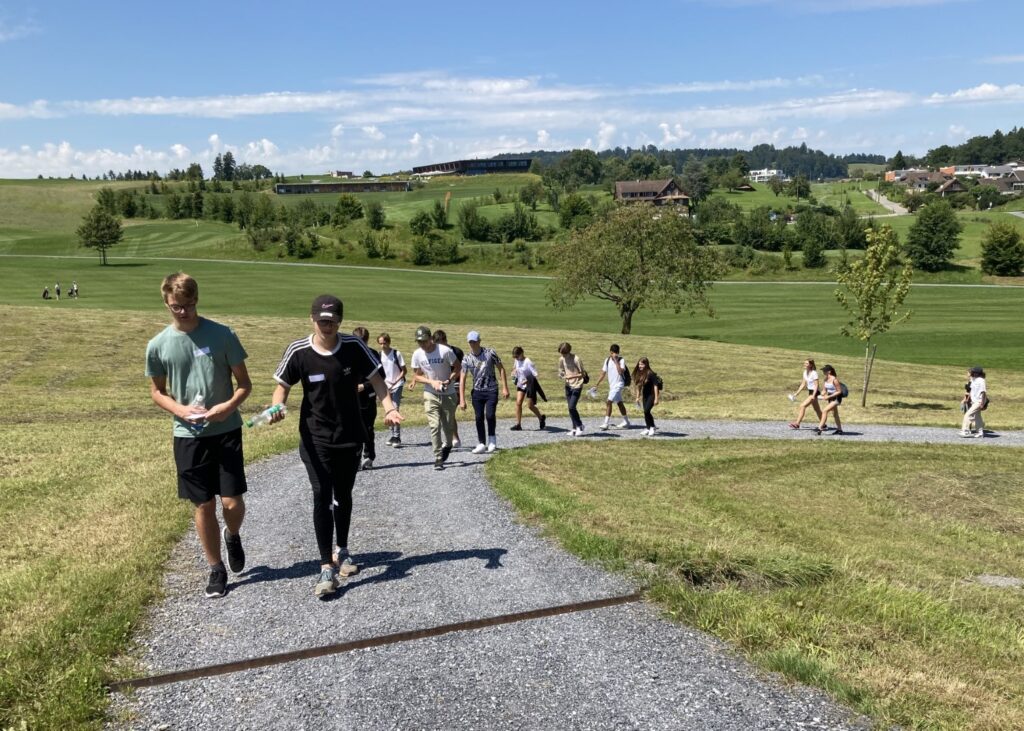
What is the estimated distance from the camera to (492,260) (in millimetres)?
102438

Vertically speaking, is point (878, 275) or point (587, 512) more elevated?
point (878, 275)

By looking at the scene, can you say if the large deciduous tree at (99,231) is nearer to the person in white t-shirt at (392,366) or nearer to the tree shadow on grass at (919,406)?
the person in white t-shirt at (392,366)

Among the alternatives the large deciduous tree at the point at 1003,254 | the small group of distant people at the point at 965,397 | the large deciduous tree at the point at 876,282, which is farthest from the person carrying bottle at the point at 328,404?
the large deciduous tree at the point at 1003,254

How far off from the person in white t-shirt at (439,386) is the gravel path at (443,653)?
4.03m

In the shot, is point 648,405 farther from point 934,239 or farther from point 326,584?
point 934,239

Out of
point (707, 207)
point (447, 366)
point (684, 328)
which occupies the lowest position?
point (684, 328)

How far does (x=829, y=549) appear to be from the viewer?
360 inches

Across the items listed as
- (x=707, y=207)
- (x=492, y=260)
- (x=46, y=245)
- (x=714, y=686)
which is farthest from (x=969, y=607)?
(x=707, y=207)

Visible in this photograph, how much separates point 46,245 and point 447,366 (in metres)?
118

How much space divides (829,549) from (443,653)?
5972 mm

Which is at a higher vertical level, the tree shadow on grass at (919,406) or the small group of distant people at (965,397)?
the small group of distant people at (965,397)

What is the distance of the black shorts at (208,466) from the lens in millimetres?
6109

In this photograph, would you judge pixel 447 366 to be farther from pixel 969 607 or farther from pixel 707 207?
pixel 707 207

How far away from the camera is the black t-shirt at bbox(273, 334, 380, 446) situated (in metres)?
6.21
